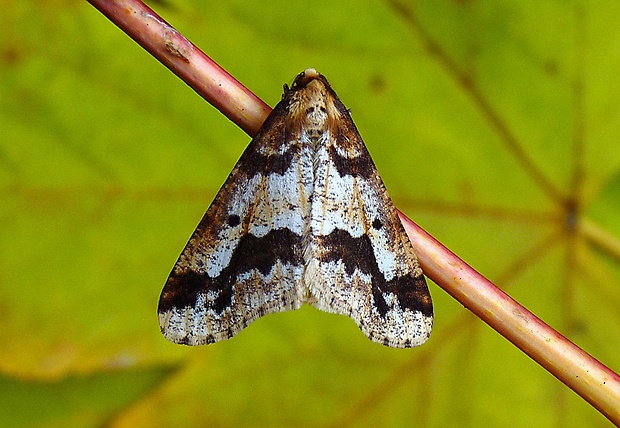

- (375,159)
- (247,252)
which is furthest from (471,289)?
(375,159)

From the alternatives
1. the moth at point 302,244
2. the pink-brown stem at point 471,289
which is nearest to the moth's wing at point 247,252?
the moth at point 302,244

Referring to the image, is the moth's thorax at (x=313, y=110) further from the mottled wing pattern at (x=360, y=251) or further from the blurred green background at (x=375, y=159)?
the blurred green background at (x=375, y=159)

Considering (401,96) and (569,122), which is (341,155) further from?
(569,122)

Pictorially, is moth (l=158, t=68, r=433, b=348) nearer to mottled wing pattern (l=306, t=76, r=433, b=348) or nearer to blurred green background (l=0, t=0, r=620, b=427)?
mottled wing pattern (l=306, t=76, r=433, b=348)

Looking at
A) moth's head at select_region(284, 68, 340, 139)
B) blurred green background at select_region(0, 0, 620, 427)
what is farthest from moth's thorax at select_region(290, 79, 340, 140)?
blurred green background at select_region(0, 0, 620, 427)

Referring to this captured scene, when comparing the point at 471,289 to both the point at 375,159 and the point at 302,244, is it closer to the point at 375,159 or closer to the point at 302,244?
the point at 302,244

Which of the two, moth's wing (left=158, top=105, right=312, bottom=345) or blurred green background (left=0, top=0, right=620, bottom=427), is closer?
moth's wing (left=158, top=105, right=312, bottom=345)
